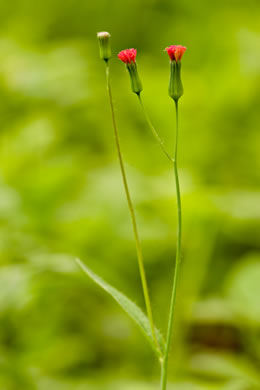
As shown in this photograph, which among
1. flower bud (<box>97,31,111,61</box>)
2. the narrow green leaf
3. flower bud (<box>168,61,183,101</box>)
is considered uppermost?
flower bud (<box>97,31,111,61</box>)

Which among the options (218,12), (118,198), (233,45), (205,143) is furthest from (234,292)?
(218,12)

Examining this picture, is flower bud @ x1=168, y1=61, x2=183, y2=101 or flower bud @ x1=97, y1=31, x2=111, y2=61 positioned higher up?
flower bud @ x1=97, y1=31, x2=111, y2=61

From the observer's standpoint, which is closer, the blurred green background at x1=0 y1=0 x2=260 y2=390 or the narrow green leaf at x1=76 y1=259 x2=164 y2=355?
the narrow green leaf at x1=76 y1=259 x2=164 y2=355

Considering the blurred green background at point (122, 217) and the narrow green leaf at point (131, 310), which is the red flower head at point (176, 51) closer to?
the narrow green leaf at point (131, 310)

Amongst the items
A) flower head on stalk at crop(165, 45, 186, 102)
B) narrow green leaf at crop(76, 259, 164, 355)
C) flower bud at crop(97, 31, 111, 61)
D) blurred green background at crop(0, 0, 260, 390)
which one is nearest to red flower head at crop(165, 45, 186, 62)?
flower head on stalk at crop(165, 45, 186, 102)

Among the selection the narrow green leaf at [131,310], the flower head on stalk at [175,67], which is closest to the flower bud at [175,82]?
the flower head on stalk at [175,67]

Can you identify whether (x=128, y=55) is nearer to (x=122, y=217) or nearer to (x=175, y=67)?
(x=175, y=67)

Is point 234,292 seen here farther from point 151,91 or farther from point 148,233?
point 151,91

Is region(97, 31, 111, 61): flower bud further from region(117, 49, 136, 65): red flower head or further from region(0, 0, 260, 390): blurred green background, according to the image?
region(0, 0, 260, 390): blurred green background
